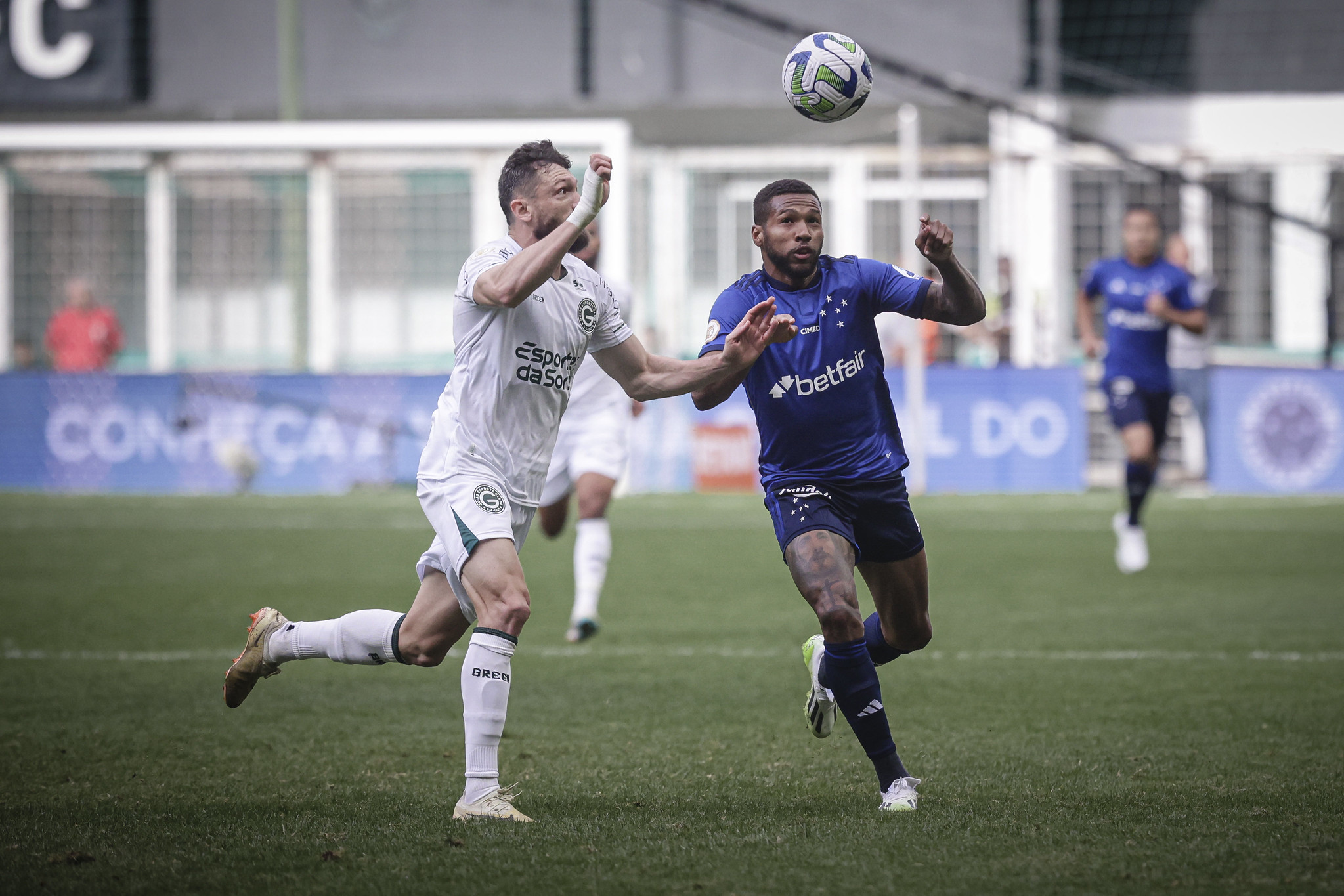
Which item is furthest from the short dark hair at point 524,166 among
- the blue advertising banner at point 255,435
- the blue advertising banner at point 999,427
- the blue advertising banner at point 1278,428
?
the blue advertising banner at point 1278,428

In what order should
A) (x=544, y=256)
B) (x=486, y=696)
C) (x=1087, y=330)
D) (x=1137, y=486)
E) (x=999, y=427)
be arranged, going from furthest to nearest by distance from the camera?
1. (x=999, y=427)
2. (x=1087, y=330)
3. (x=1137, y=486)
4. (x=486, y=696)
5. (x=544, y=256)

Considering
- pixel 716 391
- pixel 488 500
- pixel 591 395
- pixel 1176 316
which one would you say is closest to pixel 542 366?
pixel 488 500

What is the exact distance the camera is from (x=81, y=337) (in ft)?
71.5

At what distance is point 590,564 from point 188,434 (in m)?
12.6

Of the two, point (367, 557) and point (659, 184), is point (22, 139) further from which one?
point (367, 557)

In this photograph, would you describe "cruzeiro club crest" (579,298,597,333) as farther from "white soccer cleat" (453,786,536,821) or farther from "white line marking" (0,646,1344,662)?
"white line marking" (0,646,1344,662)

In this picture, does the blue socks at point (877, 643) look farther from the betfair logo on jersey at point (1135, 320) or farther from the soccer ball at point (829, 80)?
the betfair logo on jersey at point (1135, 320)

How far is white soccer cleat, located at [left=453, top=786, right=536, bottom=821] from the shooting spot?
4.81 m

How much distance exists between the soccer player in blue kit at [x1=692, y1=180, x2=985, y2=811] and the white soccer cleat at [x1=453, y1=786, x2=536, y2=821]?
3.80 feet

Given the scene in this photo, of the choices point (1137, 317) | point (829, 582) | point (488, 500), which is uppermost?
point (1137, 317)

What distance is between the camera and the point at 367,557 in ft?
41.5

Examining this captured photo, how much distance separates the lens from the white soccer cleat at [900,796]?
4945mm

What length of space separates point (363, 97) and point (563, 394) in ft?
73.4

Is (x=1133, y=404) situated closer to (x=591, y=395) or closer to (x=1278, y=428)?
(x=591, y=395)
